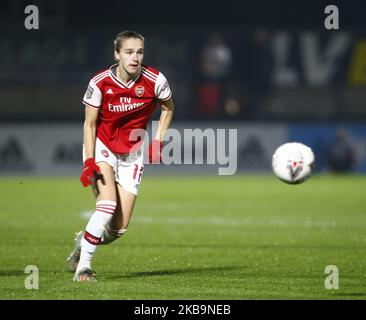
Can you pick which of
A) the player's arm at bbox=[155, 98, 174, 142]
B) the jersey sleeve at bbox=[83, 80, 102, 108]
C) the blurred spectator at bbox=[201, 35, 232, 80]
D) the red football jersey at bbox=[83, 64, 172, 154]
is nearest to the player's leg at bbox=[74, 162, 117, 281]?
the red football jersey at bbox=[83, 64, 172, 154]

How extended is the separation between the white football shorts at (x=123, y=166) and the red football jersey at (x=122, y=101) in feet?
0.18

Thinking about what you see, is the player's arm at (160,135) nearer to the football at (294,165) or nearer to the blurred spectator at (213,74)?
the football at (294,165)

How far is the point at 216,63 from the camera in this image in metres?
25.6

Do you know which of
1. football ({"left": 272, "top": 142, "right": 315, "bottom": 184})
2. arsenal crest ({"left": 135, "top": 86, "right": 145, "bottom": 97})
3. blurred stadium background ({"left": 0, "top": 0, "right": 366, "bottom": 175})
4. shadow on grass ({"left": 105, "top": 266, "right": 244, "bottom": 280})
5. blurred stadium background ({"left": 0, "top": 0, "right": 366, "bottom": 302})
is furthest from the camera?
blurred stadium background ({"left": 0, "top": 0, "right": 366, "bottom": 175})

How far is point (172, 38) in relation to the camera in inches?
1011

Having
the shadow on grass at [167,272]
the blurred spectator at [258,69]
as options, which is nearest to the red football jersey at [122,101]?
the shadow on grass at [167,272]

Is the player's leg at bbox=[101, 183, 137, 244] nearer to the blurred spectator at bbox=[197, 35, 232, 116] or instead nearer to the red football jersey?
the red football jersey

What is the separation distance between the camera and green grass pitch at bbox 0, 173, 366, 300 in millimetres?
7988

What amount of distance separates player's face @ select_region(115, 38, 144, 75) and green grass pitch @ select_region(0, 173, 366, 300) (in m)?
1.77

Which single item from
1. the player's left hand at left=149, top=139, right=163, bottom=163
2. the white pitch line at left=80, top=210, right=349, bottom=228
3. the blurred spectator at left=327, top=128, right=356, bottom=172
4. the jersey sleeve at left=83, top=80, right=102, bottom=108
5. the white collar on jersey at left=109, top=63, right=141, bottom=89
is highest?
the blurred spectator at left=327, top=128, right=356, bottom=172

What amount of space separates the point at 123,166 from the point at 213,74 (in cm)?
1717

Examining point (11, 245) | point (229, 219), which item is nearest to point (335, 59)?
point (229, 219)

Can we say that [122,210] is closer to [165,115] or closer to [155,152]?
[155,152]

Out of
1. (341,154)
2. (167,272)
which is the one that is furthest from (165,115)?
(341,154)
